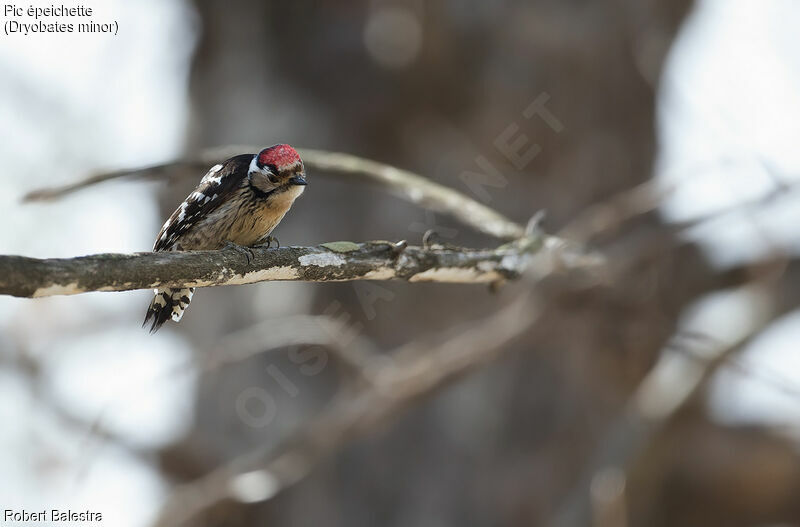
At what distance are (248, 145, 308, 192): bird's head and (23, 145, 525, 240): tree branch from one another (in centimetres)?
74

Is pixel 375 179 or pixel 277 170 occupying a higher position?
pixel 277 170

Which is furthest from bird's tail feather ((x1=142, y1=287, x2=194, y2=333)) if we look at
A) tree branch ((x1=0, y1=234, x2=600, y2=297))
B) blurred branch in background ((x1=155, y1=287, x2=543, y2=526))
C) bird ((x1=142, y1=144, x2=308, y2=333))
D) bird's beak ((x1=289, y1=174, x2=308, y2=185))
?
blurred branch in background ((x1=155, y1=287, x2=543, y2=526))

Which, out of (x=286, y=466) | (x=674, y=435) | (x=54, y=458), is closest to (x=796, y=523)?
(x=674, y=435)

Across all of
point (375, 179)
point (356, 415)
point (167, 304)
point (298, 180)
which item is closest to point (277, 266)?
point (167, 304)

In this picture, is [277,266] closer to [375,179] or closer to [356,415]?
[375,179]

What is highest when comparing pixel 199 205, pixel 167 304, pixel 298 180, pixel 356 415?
pixel 298 180

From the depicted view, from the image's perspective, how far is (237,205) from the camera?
3043 mm

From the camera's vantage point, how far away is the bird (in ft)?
9.86

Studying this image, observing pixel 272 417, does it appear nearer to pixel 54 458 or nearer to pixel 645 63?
pixel 54 458

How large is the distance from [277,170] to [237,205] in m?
0.19

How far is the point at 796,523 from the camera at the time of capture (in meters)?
6.89

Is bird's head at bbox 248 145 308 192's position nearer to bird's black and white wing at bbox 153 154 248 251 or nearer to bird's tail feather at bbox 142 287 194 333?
bird's black and white wing at bbox 153 154 248 251

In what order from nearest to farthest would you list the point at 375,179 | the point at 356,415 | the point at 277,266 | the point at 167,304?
the point at 277,266 → the point at 167,304 → the point at 375,179 → the point at 356,415

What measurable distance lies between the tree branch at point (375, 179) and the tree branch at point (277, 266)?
0.84ft
